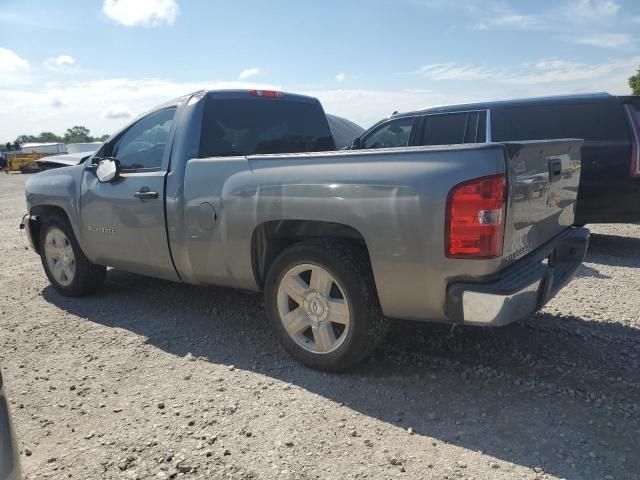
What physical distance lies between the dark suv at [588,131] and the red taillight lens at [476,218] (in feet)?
15.2

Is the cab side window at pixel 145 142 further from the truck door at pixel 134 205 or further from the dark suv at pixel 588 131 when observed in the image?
the dark suv at pixel 588 131

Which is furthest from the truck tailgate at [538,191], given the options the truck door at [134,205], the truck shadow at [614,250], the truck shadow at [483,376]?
the truck shadow at [614,250]

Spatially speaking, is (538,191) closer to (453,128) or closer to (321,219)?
(321,219)

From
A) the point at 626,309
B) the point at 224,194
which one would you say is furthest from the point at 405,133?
the point at 224,194

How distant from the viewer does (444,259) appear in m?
2.78

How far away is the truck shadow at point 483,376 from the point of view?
2.63 m

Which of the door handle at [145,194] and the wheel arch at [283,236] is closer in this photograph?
the wheel arch at [283,236]

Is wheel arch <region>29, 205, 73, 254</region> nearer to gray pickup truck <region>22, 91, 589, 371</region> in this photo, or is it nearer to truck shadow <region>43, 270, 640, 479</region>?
gray pickup truck <region>22, 91, 589, 371</region>

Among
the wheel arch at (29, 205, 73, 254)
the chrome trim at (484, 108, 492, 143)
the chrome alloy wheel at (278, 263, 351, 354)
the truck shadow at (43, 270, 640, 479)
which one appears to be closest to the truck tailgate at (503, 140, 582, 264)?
the truck shadow at (43, 270, 640, 479)

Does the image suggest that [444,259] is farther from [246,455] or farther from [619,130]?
[619,130]

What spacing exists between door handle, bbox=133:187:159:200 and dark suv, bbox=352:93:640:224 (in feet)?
14.5

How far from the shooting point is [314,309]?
3.40 metres

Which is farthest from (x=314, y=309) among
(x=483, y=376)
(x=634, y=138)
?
(x=634, y=138)

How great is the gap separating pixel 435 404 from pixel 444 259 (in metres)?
0.88
